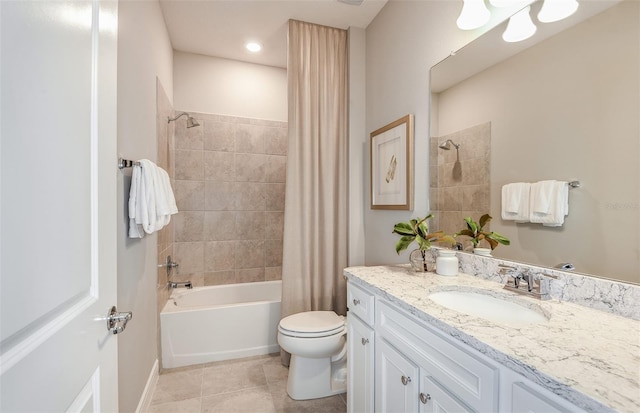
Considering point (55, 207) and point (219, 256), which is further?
point (219, 256)

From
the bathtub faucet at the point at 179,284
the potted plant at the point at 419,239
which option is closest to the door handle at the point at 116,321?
the potted plant at the point at 419,239

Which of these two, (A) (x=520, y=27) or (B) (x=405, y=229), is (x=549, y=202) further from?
(A) (x=520, y=27)

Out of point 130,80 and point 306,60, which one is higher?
point 306,60

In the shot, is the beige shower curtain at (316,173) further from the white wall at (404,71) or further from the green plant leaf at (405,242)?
the green plant leaf at (405,242)

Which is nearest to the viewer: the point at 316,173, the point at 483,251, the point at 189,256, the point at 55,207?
the point at 55,207

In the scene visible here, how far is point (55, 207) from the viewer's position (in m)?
0.53

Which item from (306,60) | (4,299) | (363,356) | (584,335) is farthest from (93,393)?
(306,60)

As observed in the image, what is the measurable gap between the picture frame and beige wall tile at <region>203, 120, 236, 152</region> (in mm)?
1524

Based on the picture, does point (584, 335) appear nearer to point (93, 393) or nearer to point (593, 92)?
point (593, 92)

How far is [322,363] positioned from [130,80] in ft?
6.55

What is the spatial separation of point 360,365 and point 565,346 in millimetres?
899

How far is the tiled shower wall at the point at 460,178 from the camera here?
1.36 metres

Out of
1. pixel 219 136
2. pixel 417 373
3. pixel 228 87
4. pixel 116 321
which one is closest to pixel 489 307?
pixel 417 373

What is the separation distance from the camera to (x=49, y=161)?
1.67ft
